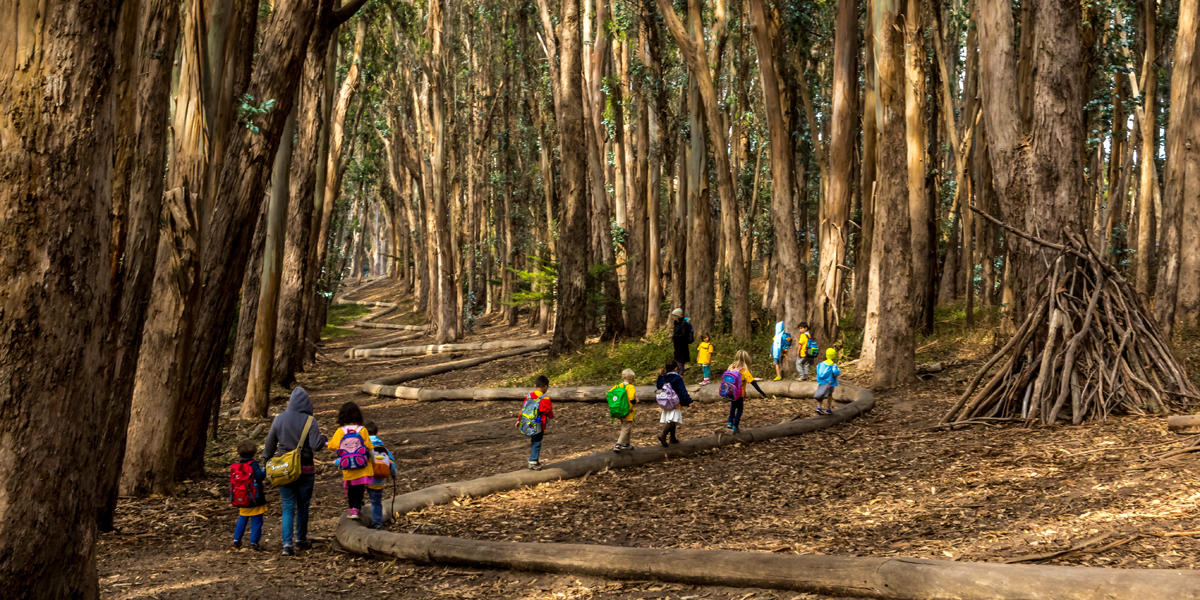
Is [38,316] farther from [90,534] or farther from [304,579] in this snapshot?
[304,579]

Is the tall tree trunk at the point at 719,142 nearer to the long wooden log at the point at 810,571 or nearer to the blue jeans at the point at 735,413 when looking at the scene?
the blue jeans at the point at 735,413

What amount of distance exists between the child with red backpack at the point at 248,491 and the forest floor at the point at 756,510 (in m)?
0.18

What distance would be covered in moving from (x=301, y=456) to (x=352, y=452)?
1.27 feet

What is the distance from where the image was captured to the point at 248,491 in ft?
24.3

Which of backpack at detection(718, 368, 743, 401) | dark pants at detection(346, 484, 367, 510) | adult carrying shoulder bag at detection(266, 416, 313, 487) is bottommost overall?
dark pants at detection(346, 484, 367, 510)

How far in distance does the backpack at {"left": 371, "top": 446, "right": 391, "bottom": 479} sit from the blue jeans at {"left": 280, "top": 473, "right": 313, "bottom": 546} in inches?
19.3

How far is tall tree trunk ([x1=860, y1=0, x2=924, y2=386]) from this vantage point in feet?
46.9

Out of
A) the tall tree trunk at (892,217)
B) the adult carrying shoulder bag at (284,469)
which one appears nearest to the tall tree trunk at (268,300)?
the adult carrying shoulder bag at (284,469)

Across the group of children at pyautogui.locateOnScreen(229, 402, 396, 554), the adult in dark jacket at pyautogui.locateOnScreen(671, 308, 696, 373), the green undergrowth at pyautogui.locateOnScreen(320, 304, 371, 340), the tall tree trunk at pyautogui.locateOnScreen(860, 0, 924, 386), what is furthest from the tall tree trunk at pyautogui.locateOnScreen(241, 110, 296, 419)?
the green undergrowth at pyautogui.locateOnScreen(320, 304, 371, 340)

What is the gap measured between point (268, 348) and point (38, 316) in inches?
478

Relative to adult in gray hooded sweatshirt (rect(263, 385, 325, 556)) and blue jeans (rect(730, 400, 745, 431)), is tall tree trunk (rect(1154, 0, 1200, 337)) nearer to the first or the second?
blue jeans (rect(730, 400, 745, 431))

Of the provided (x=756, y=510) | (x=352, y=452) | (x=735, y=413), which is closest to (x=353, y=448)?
(x=352, y=452)

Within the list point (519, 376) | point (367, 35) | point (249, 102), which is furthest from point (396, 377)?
point (249, 102)

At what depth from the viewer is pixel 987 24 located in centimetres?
1219
